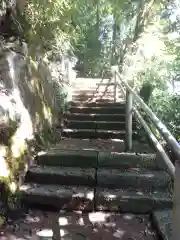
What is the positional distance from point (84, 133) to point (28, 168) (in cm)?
175

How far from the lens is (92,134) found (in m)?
4.79

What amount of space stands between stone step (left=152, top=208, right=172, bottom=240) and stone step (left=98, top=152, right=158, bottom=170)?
726 mm

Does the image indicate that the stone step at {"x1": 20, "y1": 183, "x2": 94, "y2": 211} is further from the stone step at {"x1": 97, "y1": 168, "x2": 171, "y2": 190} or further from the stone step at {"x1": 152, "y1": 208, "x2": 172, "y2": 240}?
the stone step at {"x1": 152, "y1": 208, "x2": 172, "y2": 240}

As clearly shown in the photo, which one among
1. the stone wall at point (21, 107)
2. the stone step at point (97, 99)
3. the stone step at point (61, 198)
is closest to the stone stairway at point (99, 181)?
the stone step at point (61, 198)

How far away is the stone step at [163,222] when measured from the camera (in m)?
2.23

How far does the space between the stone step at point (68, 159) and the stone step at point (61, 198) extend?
21.2 inches

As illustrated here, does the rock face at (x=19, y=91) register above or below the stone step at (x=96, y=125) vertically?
above

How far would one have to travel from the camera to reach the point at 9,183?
2656 mm

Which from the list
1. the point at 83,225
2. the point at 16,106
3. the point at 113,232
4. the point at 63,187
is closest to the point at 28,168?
the point at 63,187

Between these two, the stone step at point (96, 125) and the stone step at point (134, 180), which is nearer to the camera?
the stone step at point (134, 180)

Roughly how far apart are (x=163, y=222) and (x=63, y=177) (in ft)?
3.67

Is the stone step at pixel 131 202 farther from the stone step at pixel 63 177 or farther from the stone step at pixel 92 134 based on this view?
the stone step at pixel 92 134

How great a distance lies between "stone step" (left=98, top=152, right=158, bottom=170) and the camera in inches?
129

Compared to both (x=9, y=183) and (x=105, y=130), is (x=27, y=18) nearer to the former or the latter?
(x=105, y=130)
